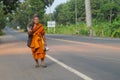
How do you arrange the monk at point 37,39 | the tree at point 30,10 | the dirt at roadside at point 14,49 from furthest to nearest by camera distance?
the tree at point 30,10, the dirt at roadside at point 14,49, the monk at point 37,39

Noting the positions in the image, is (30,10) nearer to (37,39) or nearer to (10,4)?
(10,4)

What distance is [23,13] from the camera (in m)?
141

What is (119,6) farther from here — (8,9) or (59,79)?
(59,79)

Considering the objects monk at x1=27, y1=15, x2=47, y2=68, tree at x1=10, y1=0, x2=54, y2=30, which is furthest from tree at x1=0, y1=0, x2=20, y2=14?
tree at x1=10, y1=0, x2=54, y2=30

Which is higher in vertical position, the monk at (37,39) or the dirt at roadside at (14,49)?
Result: the monk at (37,39)

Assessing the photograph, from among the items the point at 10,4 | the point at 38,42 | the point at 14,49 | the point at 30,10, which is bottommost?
the point at 14,49

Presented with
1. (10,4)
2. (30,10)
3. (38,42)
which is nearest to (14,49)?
(38,42)

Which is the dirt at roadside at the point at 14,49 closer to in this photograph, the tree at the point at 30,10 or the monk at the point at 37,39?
the monk at the point at 37,39

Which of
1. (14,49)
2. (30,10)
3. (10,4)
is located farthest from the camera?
(30,10)

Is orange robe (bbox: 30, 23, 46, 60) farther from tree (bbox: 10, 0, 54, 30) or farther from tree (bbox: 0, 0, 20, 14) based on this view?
tree (bbox: 10, 0, 54, 30)

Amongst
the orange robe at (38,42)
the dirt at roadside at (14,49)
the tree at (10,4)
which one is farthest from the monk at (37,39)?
the tree at (10,4)

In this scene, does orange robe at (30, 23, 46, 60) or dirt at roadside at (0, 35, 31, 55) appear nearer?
orange robe at (30, 23, 46, 60)

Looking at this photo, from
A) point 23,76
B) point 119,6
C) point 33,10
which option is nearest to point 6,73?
point 23,76

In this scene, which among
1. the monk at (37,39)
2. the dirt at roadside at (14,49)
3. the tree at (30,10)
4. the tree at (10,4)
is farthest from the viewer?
the tree at (30,10)
